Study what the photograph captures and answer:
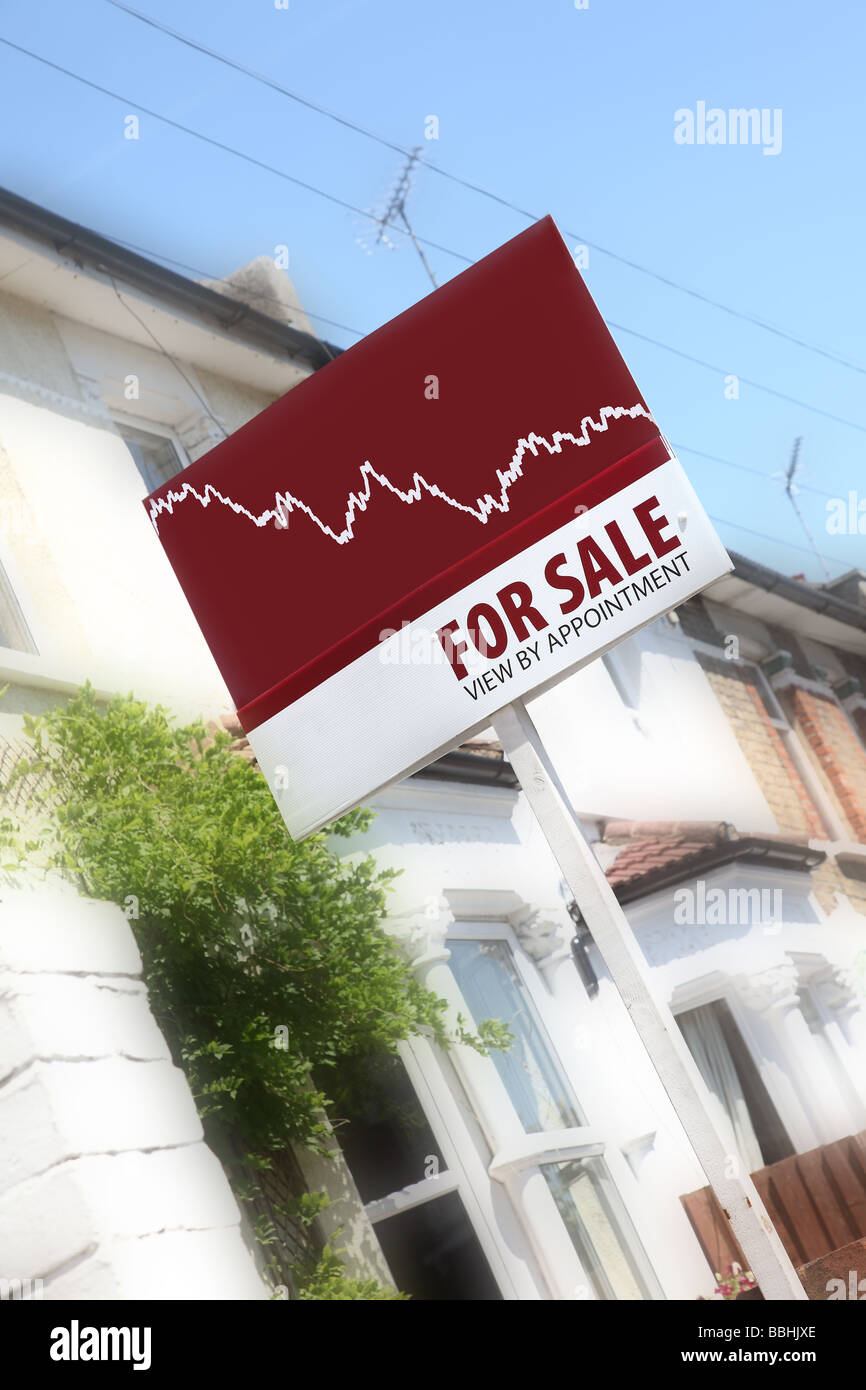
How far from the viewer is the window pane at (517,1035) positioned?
270 inches

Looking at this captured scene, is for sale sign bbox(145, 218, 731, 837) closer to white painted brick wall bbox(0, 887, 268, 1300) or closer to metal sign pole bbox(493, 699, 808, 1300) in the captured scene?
Answer: metal sign pole bbox(493, 699, 808, 1300)

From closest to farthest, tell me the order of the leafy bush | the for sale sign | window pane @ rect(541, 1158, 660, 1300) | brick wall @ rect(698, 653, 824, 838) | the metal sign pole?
the metal sign pole
the for sale sign
the leafy bush
window pane @ rect(541, 1158, 660, 1300)
brick wall @ rect(698, 653, 824, 838)

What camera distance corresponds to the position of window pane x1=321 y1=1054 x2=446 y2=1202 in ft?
18.7

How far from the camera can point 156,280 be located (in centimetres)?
817

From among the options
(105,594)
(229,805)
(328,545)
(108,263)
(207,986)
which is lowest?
(207,986)

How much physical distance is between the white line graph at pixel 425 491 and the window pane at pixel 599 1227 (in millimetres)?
3805

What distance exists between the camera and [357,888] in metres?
5.52

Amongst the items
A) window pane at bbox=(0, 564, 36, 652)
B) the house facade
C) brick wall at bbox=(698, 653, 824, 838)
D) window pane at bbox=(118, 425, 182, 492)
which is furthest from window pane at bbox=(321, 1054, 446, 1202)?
brick wall at bbox=(698, 653, 824, 838)

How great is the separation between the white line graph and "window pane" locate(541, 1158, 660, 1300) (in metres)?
3.81

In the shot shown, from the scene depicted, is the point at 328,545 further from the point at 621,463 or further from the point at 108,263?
the point at 108,263

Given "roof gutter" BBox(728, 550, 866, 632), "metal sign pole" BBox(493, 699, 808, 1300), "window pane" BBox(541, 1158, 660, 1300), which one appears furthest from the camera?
"roof gutter" BBox(728, 550, 866, 632)

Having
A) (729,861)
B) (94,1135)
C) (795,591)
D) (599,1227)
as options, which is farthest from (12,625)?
(795,591)

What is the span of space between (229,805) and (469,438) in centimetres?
187
